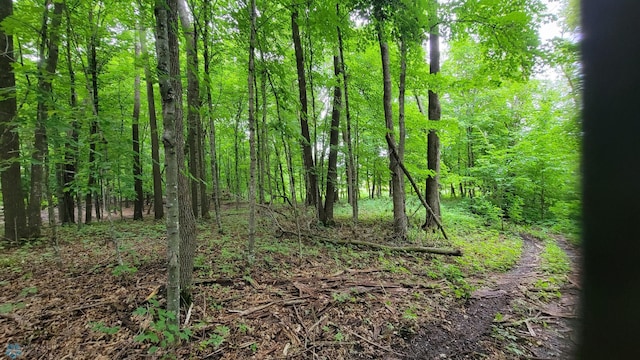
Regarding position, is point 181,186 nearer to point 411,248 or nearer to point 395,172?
point 411,248

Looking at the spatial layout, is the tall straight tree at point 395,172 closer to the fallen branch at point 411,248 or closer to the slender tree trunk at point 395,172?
the slender tree trunk at point 395,172

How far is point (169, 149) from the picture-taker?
3004 mm

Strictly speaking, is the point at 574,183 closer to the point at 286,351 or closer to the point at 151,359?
the point at 286,351

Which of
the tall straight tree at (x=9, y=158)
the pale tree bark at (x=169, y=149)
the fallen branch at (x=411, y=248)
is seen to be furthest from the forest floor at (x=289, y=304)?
the tall straight tree at (x=9, y=158)

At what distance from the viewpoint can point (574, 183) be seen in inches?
37.5

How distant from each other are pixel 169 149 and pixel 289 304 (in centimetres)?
272

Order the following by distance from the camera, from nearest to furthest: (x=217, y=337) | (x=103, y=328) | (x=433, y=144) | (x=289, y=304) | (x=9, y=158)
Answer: (x=103, y=328)
(x=217, y=337)
(x=289, y=304)
(x=9, y=158)
(x=433, y=144)

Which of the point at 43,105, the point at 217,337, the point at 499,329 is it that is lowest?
the point at 499,329

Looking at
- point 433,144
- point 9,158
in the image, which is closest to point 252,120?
point 9,158

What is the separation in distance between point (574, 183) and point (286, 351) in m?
3.24

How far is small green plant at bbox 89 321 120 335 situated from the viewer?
2.94m

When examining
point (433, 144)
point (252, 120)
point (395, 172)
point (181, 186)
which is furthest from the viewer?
point (433, 144)

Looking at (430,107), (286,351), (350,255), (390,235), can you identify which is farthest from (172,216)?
(430,107)

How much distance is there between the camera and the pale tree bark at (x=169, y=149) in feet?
9.87
